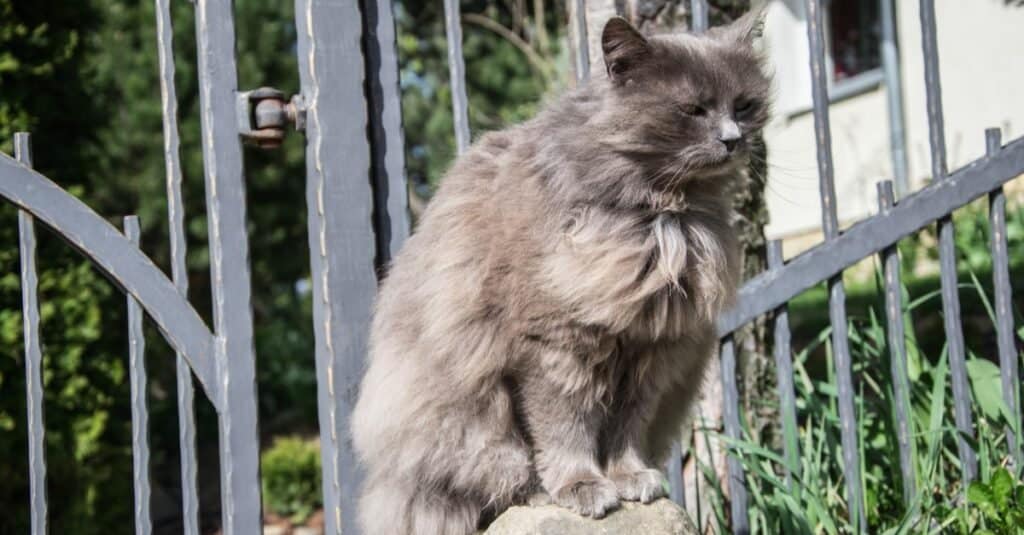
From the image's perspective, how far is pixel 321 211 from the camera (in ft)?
6.95

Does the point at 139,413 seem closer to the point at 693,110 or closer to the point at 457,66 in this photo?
the point at 457,66

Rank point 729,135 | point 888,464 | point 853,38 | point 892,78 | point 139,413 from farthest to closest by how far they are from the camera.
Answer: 1. point 853,38
2. point 892,78
3. point 888,464
4. point 139,413
5. point 729,135

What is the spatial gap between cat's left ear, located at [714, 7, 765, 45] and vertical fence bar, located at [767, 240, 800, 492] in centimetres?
58

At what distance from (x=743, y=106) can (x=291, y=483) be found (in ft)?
14.1

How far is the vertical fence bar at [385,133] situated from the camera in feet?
7.18

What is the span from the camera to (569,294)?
1763 mm

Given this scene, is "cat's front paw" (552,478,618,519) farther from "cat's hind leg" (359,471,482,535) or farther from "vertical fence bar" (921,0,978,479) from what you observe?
"vertical fence bar" (921,0,978,479)

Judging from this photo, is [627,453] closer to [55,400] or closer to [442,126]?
[55,400]

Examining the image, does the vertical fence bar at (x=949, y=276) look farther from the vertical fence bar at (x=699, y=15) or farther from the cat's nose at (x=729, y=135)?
the cat's nose at (x=729, y=135)

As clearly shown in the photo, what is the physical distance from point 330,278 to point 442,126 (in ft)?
19.3

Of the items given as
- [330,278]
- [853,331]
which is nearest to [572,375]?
[330,278]

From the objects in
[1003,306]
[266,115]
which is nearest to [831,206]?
[1003,306]

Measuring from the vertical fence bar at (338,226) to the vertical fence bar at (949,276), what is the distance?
1352 mm

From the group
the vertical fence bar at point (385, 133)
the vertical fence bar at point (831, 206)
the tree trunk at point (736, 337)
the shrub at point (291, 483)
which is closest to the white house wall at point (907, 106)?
the tree trunk at point (736, 337)
